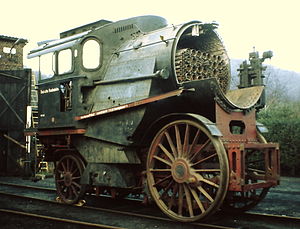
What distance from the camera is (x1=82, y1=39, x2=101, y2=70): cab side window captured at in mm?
7887

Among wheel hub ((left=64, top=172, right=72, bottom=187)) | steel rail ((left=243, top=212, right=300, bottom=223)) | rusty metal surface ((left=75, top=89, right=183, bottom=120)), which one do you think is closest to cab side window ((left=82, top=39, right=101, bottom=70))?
rusty metal surface ((left=75, top=89, right=183, bottom=120))

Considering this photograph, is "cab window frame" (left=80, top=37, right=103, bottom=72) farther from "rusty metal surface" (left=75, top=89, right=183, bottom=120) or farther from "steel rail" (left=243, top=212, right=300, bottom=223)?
"steel rail" (left=243, top=212, right=300, bottom=223)

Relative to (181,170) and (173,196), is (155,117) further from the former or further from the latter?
(173,196)

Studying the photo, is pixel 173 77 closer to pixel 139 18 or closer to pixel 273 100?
pixel 139 18

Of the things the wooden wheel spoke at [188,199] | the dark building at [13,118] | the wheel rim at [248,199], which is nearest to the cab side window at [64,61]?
the wooden wheel spoke at [188,199]

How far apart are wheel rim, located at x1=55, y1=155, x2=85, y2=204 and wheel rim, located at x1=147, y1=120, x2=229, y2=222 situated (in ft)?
6.98

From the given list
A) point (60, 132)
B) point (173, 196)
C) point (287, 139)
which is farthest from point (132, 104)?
point (287, 139)

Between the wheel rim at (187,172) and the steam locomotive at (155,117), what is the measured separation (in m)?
0.02

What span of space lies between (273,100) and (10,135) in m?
23.7

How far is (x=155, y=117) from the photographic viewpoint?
6.84 m

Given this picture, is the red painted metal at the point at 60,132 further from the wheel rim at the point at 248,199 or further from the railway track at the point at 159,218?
the wheel rim at the point at 248,199

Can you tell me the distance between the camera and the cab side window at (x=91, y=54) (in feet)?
25.9

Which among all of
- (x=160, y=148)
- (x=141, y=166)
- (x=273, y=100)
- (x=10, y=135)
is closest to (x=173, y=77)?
(x=160, y=148)

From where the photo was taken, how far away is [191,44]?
7535 millimetres
